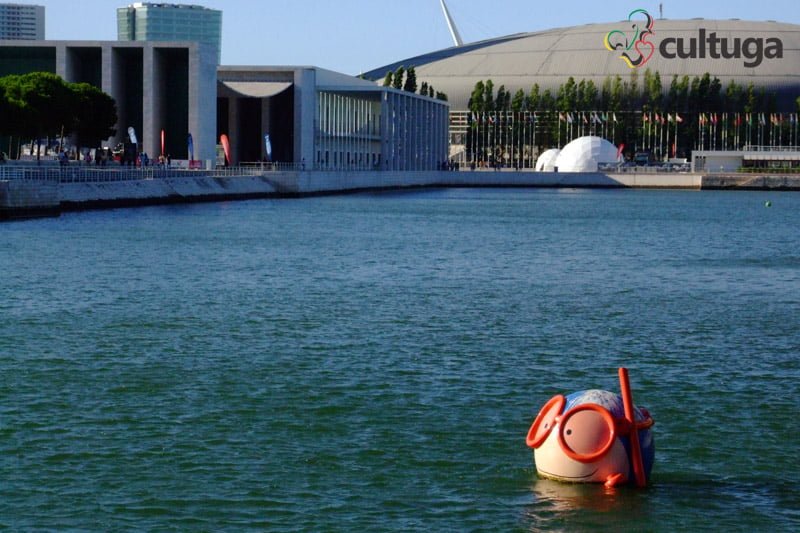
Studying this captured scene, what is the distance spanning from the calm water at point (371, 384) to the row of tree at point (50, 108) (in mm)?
39397

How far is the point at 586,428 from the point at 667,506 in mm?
955

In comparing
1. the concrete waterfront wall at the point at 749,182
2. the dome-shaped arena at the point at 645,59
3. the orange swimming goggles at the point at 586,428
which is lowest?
the orange swimming goggles at the point at 586,428

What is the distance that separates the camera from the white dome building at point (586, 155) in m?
138

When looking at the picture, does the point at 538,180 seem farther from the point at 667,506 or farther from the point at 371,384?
the point at 667,506

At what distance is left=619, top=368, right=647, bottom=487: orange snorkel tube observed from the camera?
12461 millimetres

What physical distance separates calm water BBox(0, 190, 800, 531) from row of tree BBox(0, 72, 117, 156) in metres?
39.4

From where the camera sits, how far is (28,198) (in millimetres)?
53094

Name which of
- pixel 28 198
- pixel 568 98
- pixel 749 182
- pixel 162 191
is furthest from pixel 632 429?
pixel 568 98

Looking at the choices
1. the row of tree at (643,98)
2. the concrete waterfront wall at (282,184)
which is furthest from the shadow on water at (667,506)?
the row of tree at (643,98)

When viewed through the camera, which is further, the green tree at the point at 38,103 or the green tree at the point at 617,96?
the green tree at the point at 617,96

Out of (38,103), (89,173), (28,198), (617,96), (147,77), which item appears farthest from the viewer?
(617,96)

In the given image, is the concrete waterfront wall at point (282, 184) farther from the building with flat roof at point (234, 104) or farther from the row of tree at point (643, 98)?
the row of tree at point (643, 98)

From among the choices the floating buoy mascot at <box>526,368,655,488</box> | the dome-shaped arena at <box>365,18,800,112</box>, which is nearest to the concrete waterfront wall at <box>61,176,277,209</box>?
the floating buoy mascot at <box>526,368,655,488</box>

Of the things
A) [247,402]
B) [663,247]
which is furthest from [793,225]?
[247,402]
